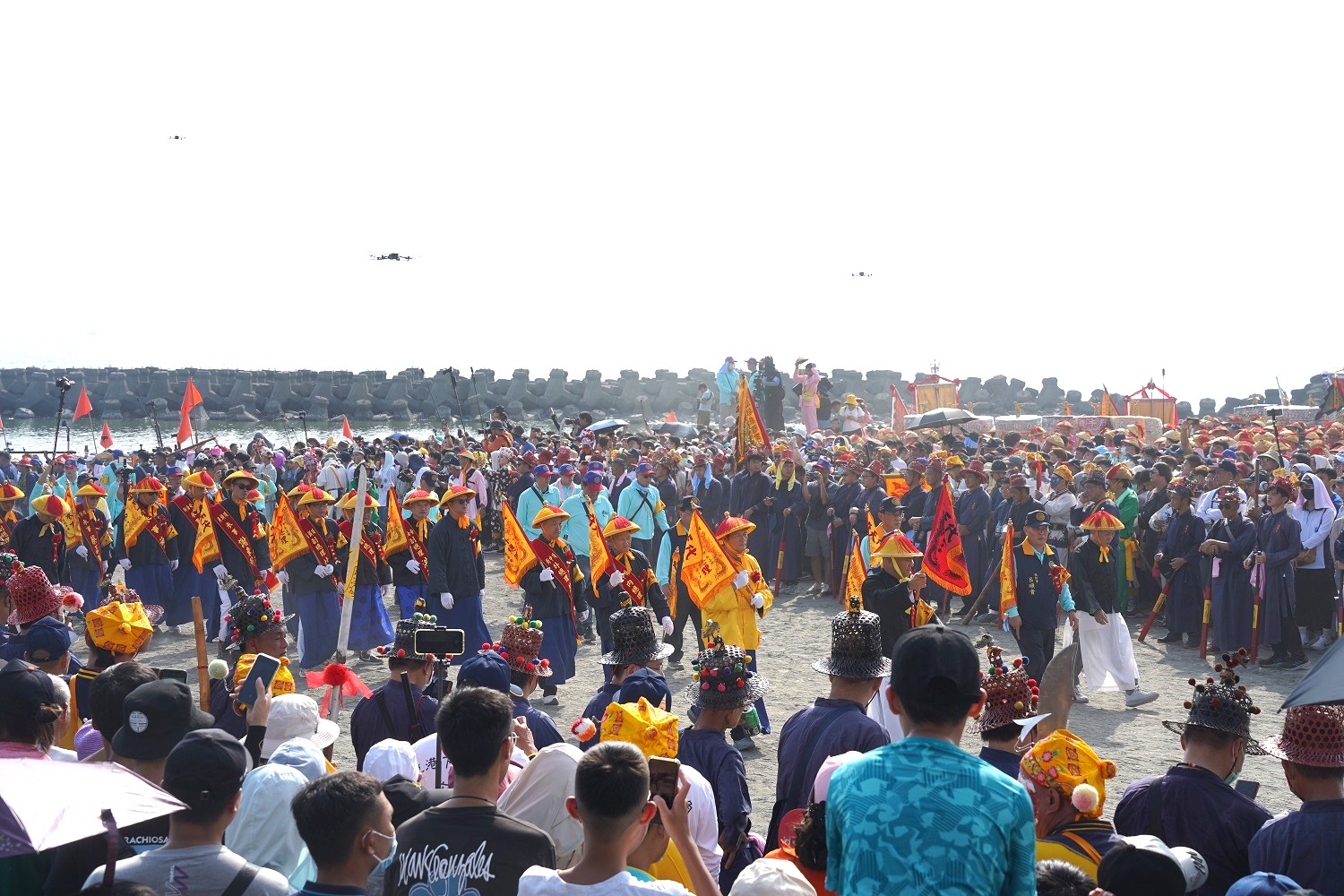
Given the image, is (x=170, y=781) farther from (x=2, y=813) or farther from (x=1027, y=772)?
(x=1027, y=772)

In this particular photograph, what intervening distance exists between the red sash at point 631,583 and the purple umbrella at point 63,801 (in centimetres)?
690

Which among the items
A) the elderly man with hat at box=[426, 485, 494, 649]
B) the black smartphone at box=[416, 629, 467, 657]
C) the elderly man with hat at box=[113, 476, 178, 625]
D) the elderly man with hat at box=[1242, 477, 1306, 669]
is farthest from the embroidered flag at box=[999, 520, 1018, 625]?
the elderly man with hat at box=[113, 476, 178, 625]

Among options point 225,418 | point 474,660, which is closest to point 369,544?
point 474,660

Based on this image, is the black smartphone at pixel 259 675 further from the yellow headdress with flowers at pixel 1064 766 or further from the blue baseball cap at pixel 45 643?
the yellow headdress with flowers at pixel 1064 766

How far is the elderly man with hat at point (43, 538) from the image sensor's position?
41.9 ft

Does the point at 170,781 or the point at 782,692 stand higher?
the point at 170,781

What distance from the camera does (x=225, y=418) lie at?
43469 millimetres

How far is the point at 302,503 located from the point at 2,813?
363 inches

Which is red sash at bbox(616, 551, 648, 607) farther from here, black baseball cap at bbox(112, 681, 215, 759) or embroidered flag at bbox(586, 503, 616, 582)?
black baseball cap at bbox(112, 681, 215, 759)

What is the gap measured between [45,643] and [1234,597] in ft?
35.6

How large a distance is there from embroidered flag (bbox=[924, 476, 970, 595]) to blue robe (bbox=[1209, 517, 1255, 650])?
296cm

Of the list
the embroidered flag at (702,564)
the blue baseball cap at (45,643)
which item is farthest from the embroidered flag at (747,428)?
the blue baseball cap at (45,643)

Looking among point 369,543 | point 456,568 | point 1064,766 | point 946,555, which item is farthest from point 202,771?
point 369,543

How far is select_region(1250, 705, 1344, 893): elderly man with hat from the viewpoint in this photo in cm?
382
